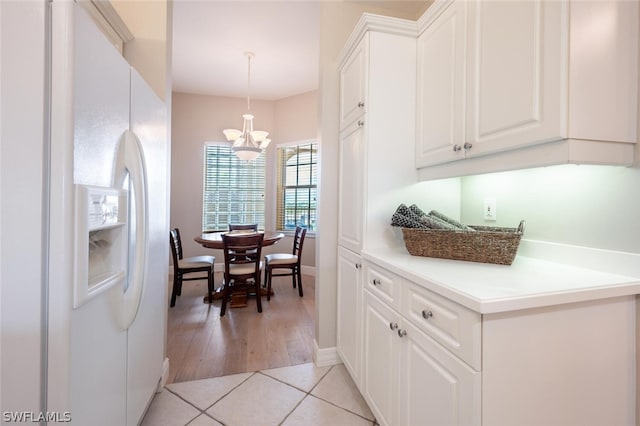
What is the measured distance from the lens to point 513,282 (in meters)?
0.92

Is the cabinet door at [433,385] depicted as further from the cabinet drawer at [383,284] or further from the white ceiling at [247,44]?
the white ceiling at [247,44]

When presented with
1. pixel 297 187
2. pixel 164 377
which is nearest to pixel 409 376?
pixel 164 377

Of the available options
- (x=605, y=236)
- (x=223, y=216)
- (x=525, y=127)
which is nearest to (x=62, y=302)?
(x=525, y=127)

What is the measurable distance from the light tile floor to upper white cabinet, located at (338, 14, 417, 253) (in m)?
0.91

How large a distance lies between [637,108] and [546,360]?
0.92 m

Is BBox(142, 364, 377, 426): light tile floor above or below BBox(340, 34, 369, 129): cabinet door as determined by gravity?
below

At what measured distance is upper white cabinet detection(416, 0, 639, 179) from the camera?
0.90m

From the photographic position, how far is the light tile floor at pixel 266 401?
150 centimetres

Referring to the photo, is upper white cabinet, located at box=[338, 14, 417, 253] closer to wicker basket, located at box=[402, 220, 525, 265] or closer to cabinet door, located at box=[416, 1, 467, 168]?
cabinet door, located at box=[416, 1, 467, 168]

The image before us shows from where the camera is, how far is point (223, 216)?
4879 millimetres

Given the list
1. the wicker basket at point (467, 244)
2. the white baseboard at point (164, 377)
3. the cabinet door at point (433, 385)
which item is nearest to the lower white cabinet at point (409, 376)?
the cabinet door at point (433, 385)

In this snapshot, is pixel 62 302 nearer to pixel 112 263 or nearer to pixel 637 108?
pixel 112 263

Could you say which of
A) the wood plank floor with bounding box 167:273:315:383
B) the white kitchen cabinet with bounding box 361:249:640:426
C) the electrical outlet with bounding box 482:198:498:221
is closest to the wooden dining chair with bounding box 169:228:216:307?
the wood plank floor with bounding box 167:273:315:383

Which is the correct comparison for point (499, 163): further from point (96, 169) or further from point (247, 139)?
point (247, 139)
